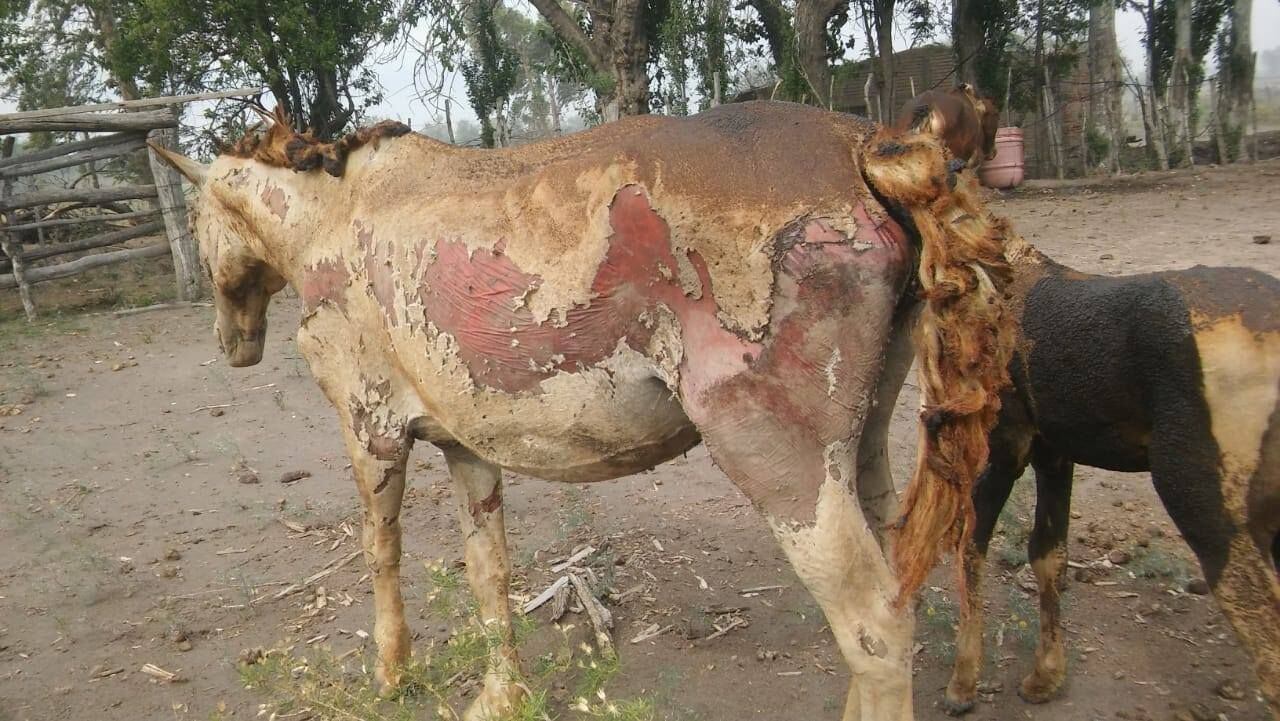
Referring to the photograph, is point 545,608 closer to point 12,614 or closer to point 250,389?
point 12,614

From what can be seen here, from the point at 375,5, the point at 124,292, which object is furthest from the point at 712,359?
the point at 375,5

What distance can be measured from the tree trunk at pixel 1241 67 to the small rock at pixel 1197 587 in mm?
17178

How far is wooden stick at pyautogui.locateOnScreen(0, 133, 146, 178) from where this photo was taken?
1114 centimetres

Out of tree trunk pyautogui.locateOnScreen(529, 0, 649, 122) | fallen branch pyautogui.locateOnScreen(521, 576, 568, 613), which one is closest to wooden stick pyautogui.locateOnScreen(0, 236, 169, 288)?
tree trunk pyautogui.locateOnScreen(529, 0, 649, 122)

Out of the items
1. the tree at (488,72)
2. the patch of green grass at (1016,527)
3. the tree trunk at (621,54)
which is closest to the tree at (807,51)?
the tree trunk at (621,54)

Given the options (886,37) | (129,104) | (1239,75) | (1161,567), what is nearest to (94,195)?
(129,104)

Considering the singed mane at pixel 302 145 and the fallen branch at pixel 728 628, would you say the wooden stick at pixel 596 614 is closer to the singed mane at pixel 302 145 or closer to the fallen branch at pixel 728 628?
the fallen branch at pixel 728 628

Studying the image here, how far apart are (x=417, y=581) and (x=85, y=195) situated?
35.0ft

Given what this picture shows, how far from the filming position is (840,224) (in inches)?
78.5

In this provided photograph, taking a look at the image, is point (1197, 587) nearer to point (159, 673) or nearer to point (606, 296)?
point (606, 296)

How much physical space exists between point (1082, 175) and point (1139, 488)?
15.2 m

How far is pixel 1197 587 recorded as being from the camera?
359 centimetres

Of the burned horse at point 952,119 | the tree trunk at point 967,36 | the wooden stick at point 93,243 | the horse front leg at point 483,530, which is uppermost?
the tree trunk at point 967,36

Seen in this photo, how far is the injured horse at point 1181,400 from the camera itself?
228 centimetres
